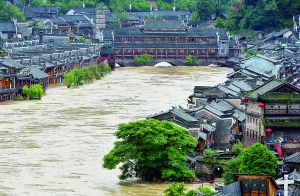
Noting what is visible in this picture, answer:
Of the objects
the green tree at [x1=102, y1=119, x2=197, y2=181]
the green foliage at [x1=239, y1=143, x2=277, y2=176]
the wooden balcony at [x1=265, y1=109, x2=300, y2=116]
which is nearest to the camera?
the green foliage at [x1=239, y1=143, x2=277, y2=176]

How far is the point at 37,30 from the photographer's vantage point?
129500mm

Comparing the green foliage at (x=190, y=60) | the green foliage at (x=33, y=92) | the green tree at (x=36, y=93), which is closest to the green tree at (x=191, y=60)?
the green foliage at (x=190, y=60)

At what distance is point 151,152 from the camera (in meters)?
43.7

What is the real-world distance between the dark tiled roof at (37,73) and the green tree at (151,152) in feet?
145

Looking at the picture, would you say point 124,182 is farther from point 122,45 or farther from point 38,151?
point 122,45

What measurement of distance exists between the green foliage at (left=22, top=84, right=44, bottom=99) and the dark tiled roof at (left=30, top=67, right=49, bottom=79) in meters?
6.17

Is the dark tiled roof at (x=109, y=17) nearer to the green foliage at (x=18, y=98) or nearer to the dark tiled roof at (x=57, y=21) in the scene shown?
the dark tiled roof at (x=57, y=21)

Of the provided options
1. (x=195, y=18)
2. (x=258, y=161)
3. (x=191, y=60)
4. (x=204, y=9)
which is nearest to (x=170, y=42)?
(x=191, y=60)

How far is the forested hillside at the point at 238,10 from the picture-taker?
135 metres

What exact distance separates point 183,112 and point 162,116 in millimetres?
1066

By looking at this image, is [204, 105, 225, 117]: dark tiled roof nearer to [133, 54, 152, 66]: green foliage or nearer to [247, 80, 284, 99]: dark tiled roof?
[247, 80, 284, 99]: dark tiled roof

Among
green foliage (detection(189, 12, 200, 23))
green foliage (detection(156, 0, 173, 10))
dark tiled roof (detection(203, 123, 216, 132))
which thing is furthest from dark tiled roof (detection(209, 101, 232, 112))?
green foliage (detection(156, 0, 173, 10))

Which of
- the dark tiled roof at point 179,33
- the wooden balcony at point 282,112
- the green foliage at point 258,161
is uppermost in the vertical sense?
the wooden balcony at point 282,112

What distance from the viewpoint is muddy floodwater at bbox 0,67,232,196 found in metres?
42.4
